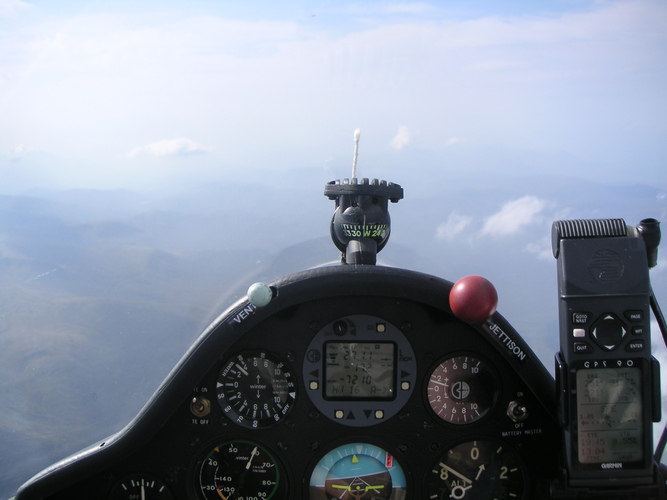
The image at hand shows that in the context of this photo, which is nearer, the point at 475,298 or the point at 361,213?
the point at 475,298

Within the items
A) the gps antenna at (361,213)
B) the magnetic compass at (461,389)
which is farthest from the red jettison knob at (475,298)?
the gps antenna at (361,213)

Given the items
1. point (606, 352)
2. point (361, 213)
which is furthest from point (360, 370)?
point (606, 352)

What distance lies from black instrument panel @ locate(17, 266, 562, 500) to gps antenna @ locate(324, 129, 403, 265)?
0.72ft

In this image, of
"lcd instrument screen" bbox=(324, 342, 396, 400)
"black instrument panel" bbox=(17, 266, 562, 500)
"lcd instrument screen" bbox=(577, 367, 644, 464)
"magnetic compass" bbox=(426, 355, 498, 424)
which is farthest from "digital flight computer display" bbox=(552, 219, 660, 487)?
"lcd instrument screen" bbox=(324, 342, 396, 400)

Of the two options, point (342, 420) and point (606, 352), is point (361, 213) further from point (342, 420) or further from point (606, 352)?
point (606, 352)

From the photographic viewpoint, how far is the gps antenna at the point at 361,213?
2732 mm

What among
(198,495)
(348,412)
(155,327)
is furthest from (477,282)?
(155,327)

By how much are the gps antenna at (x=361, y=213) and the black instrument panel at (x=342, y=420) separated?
22 centimetres

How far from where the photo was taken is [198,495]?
272 cm

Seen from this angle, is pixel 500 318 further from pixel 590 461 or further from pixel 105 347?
pixel 105 347

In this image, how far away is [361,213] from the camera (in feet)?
8.98

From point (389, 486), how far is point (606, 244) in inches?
48.3

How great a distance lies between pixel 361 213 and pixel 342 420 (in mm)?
798

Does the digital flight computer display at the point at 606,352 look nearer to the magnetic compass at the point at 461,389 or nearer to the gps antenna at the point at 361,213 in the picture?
the magnetic compass at the point at 461,389
